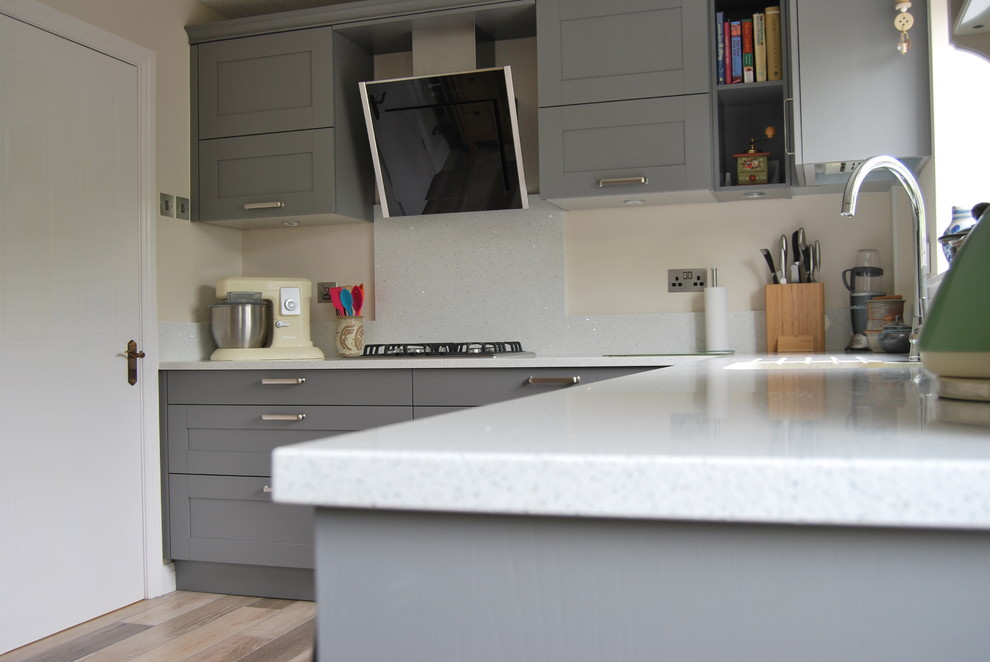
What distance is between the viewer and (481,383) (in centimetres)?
282

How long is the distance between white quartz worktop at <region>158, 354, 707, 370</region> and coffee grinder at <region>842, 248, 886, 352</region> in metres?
0.58

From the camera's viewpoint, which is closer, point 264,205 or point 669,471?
point 669,471

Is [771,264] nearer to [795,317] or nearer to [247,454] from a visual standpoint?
[795,317]

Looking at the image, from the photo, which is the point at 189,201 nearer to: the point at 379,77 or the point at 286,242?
the point at 286,242

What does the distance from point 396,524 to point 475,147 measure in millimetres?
2870

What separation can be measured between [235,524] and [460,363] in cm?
103

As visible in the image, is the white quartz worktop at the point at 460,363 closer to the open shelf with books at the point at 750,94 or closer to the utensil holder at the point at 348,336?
the utensil holder at the point at 348,336

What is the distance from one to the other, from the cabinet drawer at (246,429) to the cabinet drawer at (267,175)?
2.62 feet

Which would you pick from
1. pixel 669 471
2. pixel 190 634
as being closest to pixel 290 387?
pixel 190 634

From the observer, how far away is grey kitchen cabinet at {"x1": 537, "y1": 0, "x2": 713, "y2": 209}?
2.85 m

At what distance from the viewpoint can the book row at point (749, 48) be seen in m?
2.86

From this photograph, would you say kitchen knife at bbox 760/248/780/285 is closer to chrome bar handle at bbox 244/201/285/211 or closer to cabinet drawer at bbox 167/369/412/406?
cabinet drawer at bbox 167/369/412/406

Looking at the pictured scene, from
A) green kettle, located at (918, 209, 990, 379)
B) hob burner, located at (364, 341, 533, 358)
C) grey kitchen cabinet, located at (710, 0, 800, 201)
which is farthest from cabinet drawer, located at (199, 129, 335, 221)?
green kettle, located at (918, 209, 990, 379)

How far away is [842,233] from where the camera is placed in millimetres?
3020
